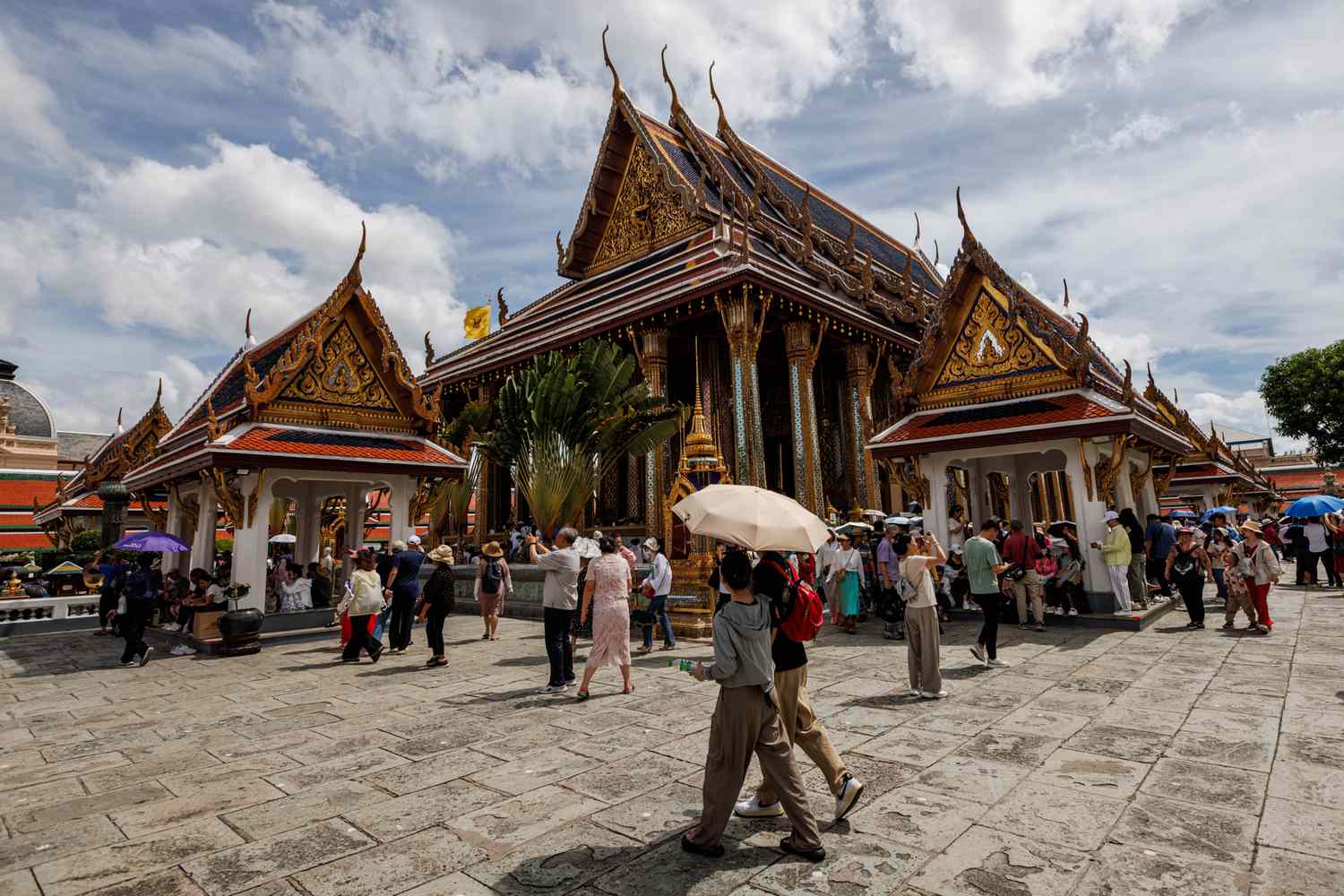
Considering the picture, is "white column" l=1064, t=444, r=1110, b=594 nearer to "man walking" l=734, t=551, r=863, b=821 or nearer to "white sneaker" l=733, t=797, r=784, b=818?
"man walking" l=734, t=551, r=863, b=821

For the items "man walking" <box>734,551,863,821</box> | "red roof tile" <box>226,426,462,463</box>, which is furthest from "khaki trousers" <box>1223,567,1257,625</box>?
"red roof tile" <box>226,426,462,463</box>

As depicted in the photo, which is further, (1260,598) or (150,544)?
(150,544)

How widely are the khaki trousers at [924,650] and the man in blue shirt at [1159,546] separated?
23.6ft

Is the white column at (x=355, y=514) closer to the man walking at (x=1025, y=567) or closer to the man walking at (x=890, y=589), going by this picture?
the man walking at (x=890, y=589)

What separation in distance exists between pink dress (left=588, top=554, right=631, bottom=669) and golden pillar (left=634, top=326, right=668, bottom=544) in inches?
375

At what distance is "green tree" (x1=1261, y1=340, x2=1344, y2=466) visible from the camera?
3031cm

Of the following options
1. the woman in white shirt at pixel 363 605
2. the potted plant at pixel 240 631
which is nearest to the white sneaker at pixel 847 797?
the woman in white shirt at pixel 363 605

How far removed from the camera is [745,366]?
1519 centimetres

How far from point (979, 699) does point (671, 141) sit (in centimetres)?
2015

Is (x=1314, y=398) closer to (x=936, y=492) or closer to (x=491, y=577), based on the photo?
(x=936, y=492)

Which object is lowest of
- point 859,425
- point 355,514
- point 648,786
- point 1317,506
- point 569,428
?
point 648,786

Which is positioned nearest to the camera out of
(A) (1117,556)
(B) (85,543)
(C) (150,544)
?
(A) (1117,556)

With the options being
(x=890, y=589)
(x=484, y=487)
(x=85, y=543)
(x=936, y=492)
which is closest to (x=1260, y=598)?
(x=936, y=492)

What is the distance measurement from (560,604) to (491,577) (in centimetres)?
347
